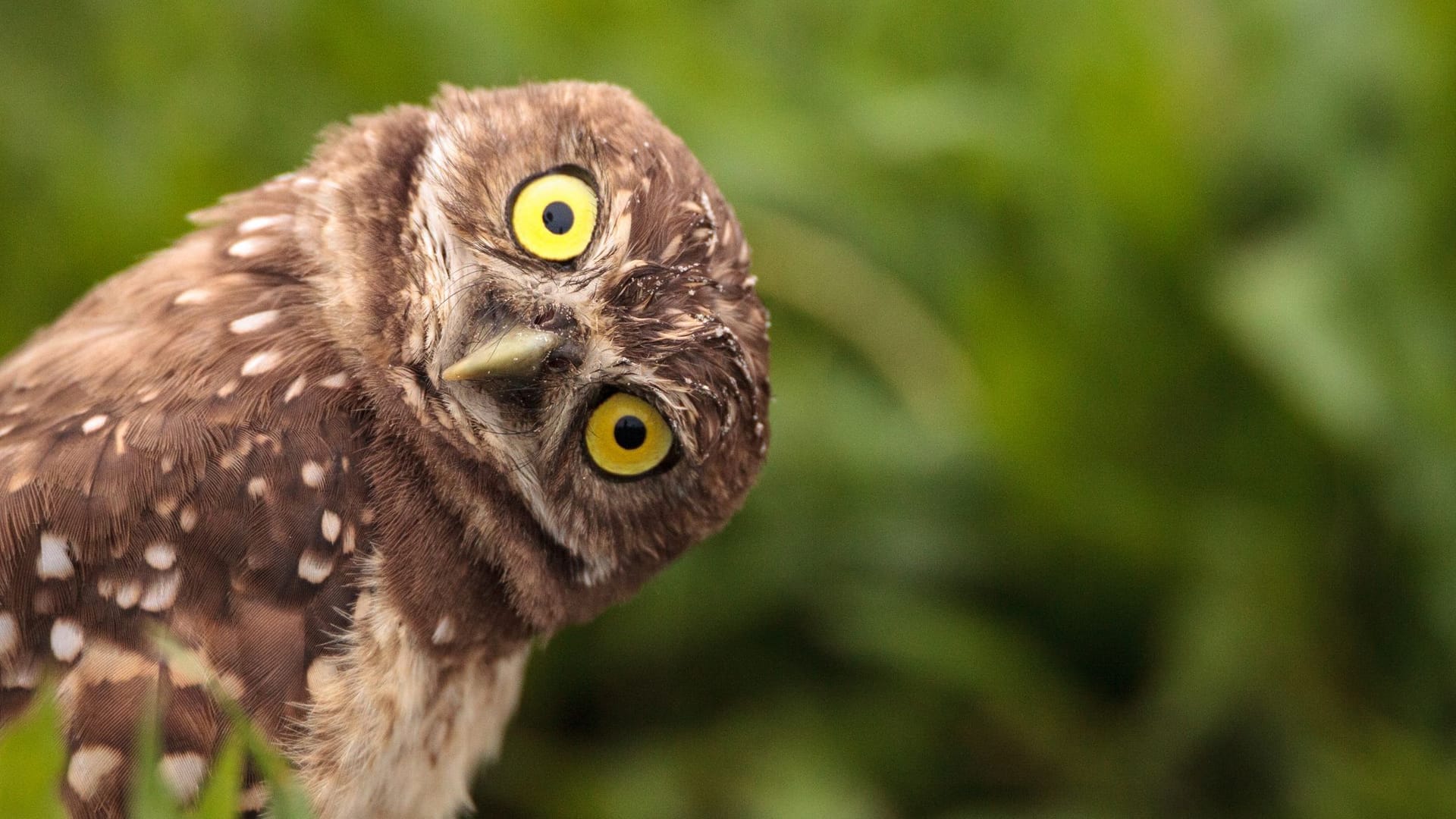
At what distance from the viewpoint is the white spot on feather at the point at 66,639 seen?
1667 mm

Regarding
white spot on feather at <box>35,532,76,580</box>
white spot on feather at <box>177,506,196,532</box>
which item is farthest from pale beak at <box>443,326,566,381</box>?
white spot on feather at <box>35,532,76,580</box>

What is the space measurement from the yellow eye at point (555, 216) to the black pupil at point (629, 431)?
22 centimetres

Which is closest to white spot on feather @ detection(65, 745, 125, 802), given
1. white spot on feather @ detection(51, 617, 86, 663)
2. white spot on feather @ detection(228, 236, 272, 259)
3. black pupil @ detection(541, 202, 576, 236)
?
white spot on feather @ detection(51, 617, 86, 663)

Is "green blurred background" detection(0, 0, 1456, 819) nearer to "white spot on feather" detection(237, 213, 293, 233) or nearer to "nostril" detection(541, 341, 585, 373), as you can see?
"white spot on feather" detection(237, 213, 293, 233)

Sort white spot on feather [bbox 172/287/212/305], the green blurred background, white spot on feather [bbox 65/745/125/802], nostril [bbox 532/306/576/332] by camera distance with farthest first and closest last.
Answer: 1. the green blurred background
2. white spot on feather [bbox 172/287/212/305]
3. nostril [bbox 532/306/576/332]
4. white spot on feather [bbox 65/745/125/802]

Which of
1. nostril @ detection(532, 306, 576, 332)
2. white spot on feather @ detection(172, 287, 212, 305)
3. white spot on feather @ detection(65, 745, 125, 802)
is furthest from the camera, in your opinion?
white spot on feather @ detection(172, 287, 212, 305)

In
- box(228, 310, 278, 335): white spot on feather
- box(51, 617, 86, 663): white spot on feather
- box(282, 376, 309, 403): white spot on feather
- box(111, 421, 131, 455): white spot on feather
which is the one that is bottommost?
box(51, 617, 86, 663): white spot on feather

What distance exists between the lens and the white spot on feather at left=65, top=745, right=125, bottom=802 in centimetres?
163

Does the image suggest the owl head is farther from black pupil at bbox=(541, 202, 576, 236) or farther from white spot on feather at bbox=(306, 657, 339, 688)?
white spot on feather at bbox=(306, 657, 339, 688)

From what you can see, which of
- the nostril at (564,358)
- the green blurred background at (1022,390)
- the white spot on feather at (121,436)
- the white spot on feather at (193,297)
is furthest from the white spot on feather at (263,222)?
the green blurred background at (1022,390)

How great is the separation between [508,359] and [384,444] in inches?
9.0

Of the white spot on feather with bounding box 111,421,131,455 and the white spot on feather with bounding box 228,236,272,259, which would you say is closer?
the white spot on feather with bounding box 111,421,131,455

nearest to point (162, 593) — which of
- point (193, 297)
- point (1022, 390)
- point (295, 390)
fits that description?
point (295, 390)

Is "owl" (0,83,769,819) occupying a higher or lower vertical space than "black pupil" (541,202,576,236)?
lower
